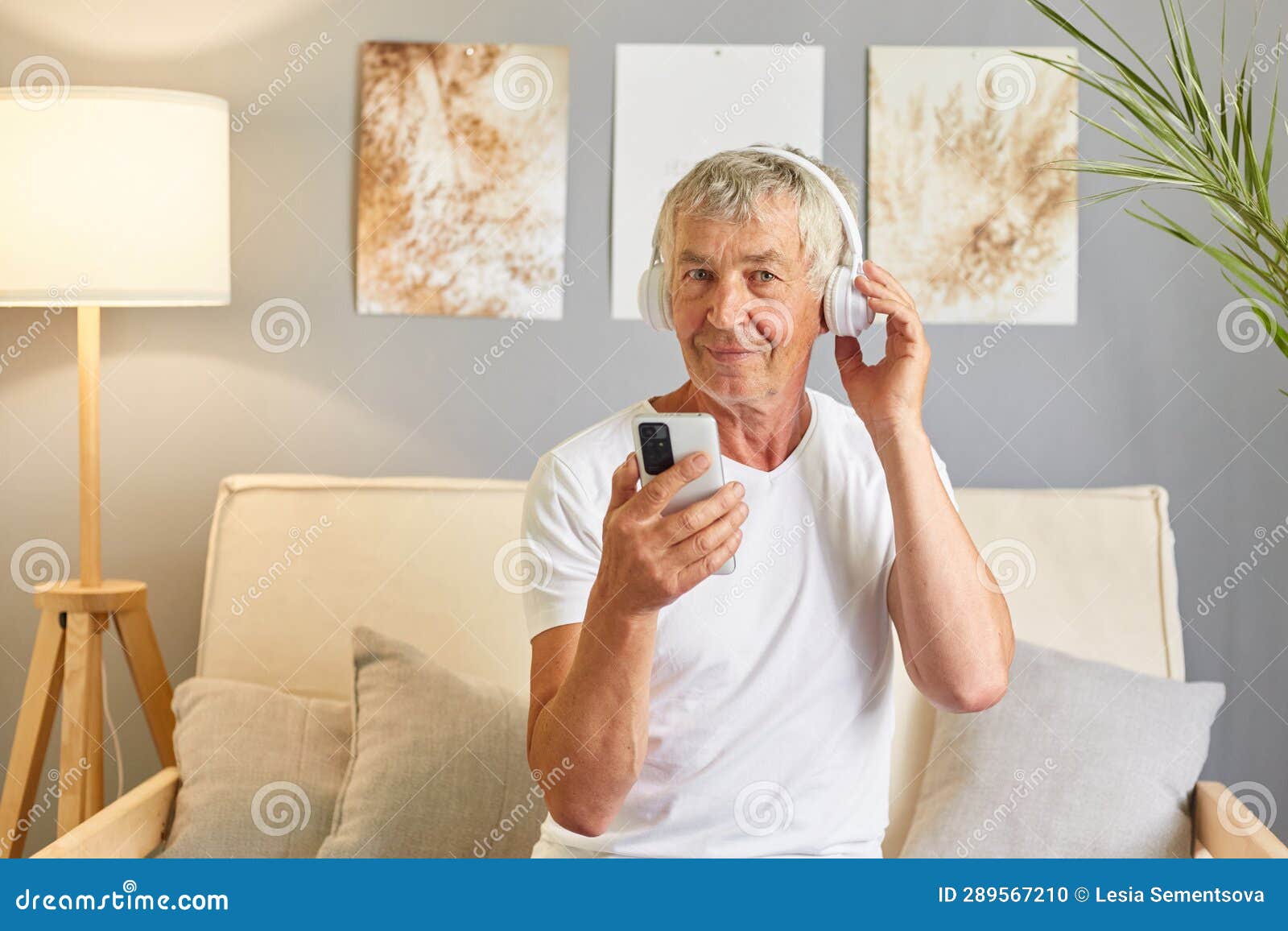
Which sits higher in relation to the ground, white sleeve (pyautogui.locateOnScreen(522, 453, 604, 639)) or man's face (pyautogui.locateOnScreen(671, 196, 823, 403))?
man's face (pyautogui.locateOnScreen(671, 196, 823, 403))

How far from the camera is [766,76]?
227 cm

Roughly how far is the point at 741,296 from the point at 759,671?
15.9 inches

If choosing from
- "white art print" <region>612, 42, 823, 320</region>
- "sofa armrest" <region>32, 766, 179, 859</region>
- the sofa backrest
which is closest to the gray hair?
the sofa backrest

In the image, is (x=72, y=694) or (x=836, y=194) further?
(x=72, y=694)

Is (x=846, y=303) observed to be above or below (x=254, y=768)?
above

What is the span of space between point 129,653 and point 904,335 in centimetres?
146

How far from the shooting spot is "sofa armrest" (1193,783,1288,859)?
1.61 meters

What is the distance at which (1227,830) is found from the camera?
5.52ft

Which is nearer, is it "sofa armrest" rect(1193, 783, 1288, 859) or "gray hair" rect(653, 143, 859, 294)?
"gray hair" rect(653, 143, 859, 294)

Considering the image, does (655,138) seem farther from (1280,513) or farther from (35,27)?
(1280,513)

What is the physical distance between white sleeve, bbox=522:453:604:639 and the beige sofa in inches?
26.6

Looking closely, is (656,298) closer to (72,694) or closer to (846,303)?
(846,303)

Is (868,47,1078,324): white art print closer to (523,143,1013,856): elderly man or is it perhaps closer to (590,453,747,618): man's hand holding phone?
(523,143,1013,856): elderly man

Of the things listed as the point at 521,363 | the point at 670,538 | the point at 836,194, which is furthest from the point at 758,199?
the point at 521,363
